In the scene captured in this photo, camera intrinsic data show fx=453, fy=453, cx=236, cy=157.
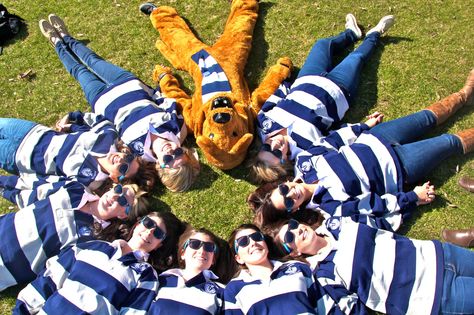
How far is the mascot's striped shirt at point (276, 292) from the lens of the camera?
14.8 ft

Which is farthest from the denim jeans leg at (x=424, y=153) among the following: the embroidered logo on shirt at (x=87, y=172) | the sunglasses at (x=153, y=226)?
the embroidered logo on shirt at (x=87, y=172)

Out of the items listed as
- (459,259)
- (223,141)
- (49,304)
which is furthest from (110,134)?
(459,259)

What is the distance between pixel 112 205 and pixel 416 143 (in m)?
3.74

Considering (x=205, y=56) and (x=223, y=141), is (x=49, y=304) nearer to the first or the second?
(x=223, y=141)

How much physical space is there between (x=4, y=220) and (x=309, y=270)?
3543 millimetres

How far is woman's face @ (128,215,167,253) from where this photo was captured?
204 inches

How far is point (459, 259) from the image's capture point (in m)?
4.74

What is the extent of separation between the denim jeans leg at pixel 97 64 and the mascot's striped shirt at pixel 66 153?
97 cm

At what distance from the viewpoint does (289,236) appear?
502 centimetres

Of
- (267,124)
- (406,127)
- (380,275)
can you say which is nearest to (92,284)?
(267,124)

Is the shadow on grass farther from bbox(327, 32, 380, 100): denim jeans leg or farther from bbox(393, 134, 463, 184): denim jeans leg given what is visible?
bbox(393, 134, 463, 184): denim jeans leg

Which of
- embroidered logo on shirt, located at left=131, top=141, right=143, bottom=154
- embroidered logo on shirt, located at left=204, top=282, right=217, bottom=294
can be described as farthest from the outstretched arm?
embroidered logo on shirt, located at left=204, top=282, right=217, bottom=294

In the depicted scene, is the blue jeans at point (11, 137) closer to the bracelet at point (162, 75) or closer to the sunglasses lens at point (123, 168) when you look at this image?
the sunglasses lens at point (123, 168)

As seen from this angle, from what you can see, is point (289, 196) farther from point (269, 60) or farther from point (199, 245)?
point (269, 60)
